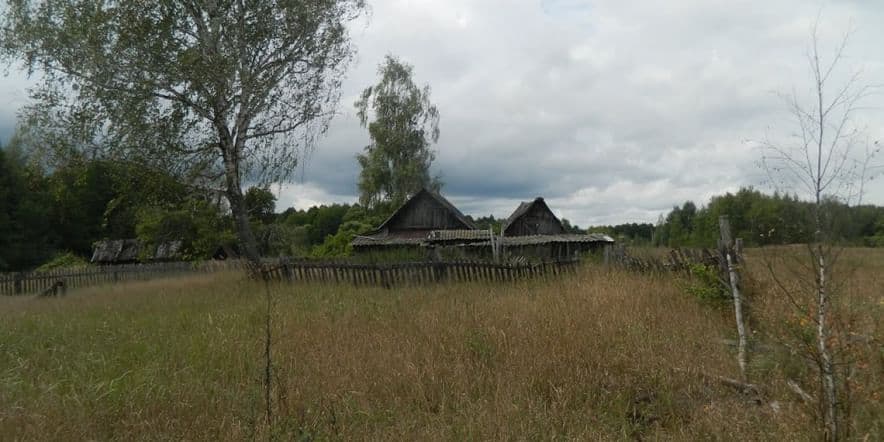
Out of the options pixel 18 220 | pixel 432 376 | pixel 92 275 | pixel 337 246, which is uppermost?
pixel 18 220

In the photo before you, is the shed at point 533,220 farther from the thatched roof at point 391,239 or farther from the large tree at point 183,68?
the large tree at point 183,68

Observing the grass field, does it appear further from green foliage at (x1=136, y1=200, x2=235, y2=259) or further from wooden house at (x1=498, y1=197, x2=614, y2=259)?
green foliage at (x1=136, y1=200, x2=235, y2=259)

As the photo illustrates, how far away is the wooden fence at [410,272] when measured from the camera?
1141cm

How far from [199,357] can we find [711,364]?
482 cm

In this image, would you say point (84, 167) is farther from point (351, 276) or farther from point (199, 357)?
point (199, 357)

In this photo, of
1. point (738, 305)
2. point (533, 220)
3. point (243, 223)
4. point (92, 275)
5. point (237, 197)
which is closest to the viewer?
point (738, 305)

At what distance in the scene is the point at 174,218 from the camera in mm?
29891

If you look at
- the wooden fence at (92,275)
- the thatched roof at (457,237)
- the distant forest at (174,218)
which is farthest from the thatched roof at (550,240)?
the wooden fence at (92,275)

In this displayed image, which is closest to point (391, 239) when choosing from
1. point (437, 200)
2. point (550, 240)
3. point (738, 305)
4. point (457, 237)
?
point (437, 200)

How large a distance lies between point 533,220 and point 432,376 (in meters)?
29.5

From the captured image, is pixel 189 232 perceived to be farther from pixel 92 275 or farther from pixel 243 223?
pixel 243 223

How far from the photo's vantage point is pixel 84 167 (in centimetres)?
1361

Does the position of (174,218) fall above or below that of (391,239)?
above

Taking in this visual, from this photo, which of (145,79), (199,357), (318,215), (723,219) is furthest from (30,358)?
(318,215)
